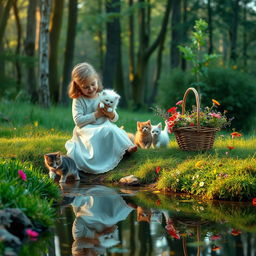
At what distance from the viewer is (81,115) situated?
866 cm

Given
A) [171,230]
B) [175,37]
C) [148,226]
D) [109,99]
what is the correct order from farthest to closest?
[175,37], [109,99], [148,226], [171,230]

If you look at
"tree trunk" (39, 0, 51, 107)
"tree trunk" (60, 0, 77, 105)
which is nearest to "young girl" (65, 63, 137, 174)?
"tree trunk" (39, 0, 51, 107)

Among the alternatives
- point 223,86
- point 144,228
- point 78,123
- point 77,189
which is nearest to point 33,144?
point 78,123

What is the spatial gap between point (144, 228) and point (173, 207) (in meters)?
1.19

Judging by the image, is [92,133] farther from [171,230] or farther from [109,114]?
[171,230]

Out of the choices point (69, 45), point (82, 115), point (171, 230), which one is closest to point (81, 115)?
point (82, 115)

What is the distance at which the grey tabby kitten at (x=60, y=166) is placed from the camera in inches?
317

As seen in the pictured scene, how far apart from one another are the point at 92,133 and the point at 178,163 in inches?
62.9

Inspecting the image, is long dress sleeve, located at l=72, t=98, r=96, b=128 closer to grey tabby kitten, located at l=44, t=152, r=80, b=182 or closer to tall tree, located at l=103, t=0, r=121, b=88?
grey tabby kitten, located at l=44, t=152, r=80, b=182

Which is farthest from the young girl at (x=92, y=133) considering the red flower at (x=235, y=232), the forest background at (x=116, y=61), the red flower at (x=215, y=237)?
the forest background at (x=116, y=61)

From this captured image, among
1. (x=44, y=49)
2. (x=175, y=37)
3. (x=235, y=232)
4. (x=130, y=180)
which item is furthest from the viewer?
(x=175, y=37)

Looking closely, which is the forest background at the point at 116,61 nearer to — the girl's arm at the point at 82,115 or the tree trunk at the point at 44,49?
the tree trunk at the point at 44,49

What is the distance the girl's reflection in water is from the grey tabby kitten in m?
0.88

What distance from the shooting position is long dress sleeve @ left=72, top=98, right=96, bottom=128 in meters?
8.60
